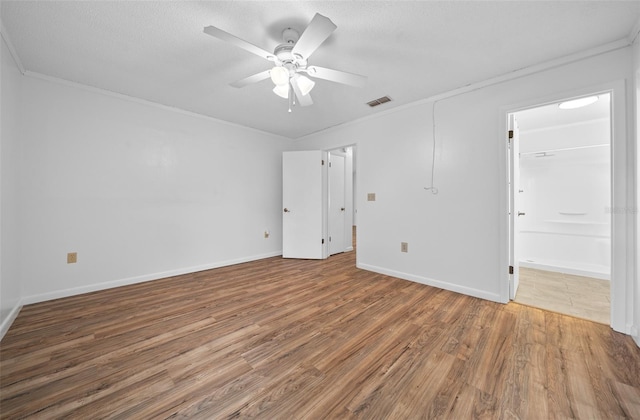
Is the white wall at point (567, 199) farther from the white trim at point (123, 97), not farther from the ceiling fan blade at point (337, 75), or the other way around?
the white trim at point (123, 97)

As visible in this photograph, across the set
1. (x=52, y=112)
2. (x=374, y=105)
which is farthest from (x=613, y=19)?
(x=52, y=112)

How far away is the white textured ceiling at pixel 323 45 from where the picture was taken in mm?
1503

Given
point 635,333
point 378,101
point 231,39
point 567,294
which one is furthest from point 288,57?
point 567,294

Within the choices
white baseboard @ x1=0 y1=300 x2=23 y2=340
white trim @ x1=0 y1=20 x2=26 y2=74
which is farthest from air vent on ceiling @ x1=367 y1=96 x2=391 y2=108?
white baseboard @ x1=0 y1=300 x2=23 y2=340

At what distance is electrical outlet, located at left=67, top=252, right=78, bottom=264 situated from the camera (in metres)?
2.48

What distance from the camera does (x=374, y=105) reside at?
3047mm

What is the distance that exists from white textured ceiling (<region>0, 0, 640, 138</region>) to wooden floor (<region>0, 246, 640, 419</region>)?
7.39 feet

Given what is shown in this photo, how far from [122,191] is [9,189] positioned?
87cm

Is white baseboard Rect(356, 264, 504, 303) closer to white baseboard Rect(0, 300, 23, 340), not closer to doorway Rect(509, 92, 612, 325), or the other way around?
doorway Rect(509, 92, 612, 325)

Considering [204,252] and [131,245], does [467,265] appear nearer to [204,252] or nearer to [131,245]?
[204,252]

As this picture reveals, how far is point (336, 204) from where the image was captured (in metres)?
4.53

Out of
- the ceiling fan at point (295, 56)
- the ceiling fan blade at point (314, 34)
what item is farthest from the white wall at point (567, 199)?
the ceiling fan blade at point (314, 34)

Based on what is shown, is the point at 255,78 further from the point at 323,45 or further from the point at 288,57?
the point at 323,45

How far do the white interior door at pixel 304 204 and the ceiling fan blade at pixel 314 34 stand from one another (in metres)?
2.50
